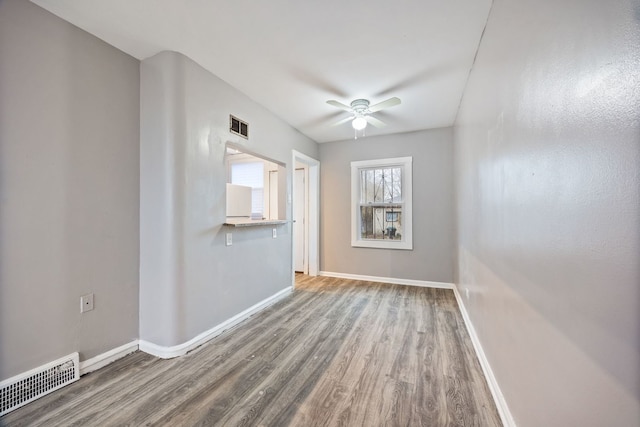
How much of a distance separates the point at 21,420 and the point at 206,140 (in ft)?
7.30

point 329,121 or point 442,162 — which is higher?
point 329,121

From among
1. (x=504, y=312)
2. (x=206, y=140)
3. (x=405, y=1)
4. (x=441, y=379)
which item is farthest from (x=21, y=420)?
(x=405, y=1)

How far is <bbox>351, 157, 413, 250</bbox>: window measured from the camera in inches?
171

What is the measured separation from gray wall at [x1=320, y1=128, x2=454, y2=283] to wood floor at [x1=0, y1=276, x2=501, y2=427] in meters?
1.47

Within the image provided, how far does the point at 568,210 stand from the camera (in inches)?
32.9

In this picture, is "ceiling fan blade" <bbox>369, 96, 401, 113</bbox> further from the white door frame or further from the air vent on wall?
the white door frame

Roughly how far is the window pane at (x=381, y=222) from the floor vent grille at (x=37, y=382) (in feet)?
12.7

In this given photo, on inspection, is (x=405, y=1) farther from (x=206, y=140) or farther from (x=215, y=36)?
(x=206, y=140)

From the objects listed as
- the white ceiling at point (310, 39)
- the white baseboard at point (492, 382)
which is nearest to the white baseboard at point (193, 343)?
the white baseboard at point (492, 382)

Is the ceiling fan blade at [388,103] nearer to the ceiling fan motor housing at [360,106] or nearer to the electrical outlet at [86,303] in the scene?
the ceiling fan motor housing at [360,106]

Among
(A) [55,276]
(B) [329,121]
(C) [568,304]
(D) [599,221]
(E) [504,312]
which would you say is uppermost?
(B) [329,121]

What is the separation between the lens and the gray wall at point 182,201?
218cm

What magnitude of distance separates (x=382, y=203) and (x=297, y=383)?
3319 millimetres

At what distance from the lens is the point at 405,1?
1680 mm
